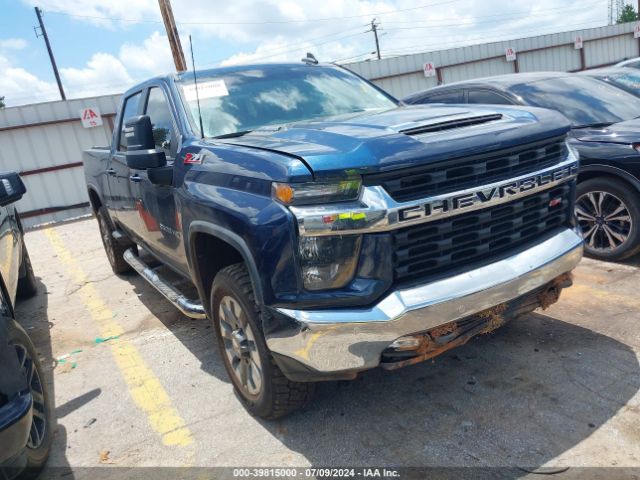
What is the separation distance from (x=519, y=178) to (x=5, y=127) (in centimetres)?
1308

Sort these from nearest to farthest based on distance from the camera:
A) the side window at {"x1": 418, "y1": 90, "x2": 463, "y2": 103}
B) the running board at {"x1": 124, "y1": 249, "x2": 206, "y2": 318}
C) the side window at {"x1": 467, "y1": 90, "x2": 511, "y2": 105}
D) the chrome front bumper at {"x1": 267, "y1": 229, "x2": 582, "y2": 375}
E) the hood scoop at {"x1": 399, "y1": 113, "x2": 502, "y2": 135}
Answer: the chrome front bumper at {"x1": 267, "y1": 229, "x2": 582, "y2": 375} → the hood scoop at {"x1": 399, "y1": 113, "x2": 502, "y2": 135} → the running board at {"x1": 124, "y1": 249, "x2": 206, "y2": 318} → the side window at {"x1": 467, "y1": 90, "x2": 511, "y2": 105} → the side window at {"x1": 418, "y1": 90, "x2": 463, "y2": 103}

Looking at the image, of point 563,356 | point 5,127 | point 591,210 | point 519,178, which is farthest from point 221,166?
point 5,127

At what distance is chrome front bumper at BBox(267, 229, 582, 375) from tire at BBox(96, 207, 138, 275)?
4.04 metres

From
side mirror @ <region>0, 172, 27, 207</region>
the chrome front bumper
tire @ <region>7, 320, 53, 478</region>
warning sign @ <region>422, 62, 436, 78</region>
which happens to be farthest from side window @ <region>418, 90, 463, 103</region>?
warning sign @ <region>422, 62, 436, 78</region>

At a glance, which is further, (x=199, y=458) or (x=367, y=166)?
(x=199, y=458)

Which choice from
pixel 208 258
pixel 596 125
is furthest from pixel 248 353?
pixel 596 125

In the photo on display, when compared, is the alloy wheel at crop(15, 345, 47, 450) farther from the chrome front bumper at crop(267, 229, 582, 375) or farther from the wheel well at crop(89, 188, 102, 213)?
the wheel well at crop(89, 188, 102, 213)

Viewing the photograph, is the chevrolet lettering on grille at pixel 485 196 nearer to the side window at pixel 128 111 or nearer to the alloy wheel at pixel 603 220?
the alloy wheel at pixel 603 220

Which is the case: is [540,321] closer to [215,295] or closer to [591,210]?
[591,210]

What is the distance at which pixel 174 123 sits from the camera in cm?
361

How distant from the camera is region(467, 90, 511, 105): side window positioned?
560cm

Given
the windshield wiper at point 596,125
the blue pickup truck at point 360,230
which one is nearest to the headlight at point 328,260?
the blue pickup truck at point 360,230

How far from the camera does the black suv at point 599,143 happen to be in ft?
15.2

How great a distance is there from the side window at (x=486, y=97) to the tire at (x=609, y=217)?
126 centimetres
